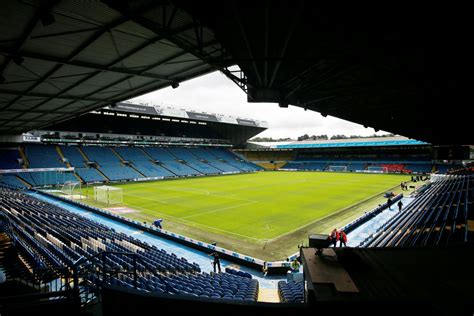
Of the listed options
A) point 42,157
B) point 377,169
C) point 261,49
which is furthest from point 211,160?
point 261,49

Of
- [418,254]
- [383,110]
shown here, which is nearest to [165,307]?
[418,254]

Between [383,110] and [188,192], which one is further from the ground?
[383,110]

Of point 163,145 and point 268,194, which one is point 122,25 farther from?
point 163,145

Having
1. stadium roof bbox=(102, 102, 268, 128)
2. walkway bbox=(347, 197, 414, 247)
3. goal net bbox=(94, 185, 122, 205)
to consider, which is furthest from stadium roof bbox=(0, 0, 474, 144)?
stadium roof bbox=(102, 102, 268, 128)

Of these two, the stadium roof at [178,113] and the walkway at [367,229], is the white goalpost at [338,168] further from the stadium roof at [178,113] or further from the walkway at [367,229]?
the walkway at [367,229]

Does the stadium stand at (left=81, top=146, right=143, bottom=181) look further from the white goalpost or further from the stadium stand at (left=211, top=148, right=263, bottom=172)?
the white goalpost

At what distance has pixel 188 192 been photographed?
38.2 meters

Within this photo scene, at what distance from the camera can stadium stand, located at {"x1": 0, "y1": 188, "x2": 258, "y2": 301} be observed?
28.7 ft

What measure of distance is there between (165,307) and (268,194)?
3449cm

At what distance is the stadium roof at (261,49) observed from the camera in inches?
164

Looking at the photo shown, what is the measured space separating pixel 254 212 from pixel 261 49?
859 inches

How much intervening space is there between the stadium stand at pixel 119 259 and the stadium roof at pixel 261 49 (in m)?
5.48

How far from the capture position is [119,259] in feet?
38.7

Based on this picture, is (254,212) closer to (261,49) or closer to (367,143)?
(261,49)
